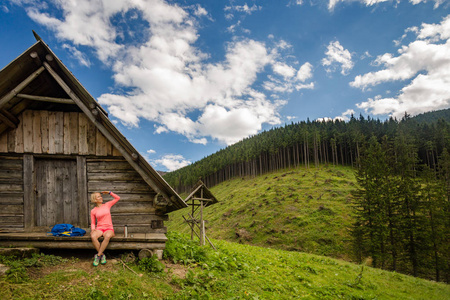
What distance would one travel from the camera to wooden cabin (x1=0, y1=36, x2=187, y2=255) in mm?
7770

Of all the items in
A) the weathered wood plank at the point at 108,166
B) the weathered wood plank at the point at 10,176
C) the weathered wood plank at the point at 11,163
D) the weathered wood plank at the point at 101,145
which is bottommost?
the weathered wood plank at the point at 10,176

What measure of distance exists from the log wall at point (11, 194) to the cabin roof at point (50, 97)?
4.11 feet

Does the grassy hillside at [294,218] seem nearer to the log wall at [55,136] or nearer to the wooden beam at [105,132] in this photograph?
the wooden beam at [105,132]

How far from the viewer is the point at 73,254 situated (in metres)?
7.33

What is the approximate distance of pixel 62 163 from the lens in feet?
28.0

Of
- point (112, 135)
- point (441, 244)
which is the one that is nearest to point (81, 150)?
point (112, 135)

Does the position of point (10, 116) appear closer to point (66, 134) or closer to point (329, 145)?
point (66, 134)

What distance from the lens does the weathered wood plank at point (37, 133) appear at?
814 cm

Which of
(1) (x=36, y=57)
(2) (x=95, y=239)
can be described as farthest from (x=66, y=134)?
(2) (x=95, y=239)

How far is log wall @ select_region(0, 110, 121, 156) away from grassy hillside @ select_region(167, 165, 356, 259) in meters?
30.9

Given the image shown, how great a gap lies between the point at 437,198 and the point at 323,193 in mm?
22069

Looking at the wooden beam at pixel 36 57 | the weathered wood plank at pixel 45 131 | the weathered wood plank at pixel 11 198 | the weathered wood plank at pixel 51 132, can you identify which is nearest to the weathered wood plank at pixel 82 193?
the weathered wood plank at pixel 51 132

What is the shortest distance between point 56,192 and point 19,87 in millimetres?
3701

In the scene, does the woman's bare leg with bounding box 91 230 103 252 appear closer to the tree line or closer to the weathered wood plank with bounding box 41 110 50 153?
the weathered wood plank with bounding box 41 110 50 153
